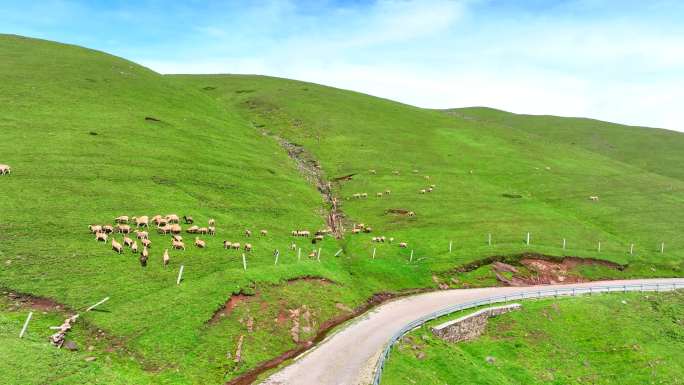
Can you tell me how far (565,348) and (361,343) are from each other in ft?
65.3

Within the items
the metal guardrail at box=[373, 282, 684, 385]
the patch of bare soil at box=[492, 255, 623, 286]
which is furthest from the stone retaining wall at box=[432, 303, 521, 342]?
the patch of bare soil at box=[492, 255, 623, 286]

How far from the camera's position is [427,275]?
163 feet

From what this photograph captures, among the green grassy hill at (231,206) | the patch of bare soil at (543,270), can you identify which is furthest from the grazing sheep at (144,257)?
the patch of bare soil at (543,270)

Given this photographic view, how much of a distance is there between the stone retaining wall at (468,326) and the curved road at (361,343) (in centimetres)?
267

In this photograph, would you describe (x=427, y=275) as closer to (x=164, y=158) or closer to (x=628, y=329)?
(x=628, y=329)

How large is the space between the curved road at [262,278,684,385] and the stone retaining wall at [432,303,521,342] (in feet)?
8.76

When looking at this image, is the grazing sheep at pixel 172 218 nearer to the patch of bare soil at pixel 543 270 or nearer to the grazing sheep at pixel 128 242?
the grazing sheep at pixel 128 242

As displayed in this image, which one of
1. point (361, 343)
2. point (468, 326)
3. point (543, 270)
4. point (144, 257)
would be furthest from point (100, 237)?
point (543, 270)

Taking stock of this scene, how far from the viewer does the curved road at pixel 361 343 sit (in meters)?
26.6

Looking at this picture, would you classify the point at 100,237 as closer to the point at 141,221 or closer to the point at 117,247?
the point at 117,247

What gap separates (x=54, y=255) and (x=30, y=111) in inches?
1552

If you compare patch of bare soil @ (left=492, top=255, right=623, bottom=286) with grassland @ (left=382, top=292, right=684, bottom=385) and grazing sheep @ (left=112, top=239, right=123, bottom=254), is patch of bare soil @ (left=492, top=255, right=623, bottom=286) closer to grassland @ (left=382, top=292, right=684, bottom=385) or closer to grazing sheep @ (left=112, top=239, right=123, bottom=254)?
grassland @ (left=382, top=292, right=684, bottom=385)

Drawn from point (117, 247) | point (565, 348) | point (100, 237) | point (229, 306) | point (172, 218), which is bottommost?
point (565, 348)

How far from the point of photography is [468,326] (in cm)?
3872
